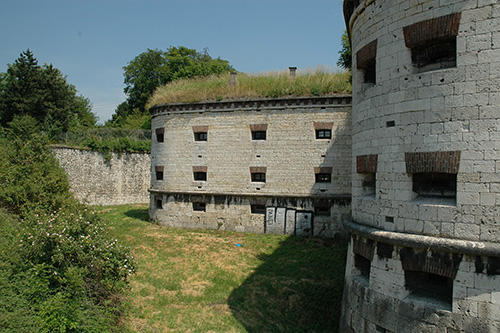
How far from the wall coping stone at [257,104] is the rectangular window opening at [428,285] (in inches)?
442

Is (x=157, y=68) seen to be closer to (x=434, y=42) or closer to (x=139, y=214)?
(x=139, y=214)

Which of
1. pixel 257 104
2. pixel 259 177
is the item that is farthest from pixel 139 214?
pixel 257 104

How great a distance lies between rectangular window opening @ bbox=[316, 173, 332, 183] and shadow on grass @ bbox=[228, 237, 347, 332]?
145 inches

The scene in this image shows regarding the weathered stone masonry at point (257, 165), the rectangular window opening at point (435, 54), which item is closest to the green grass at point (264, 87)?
the weathered stone masonry at point (257, 165)

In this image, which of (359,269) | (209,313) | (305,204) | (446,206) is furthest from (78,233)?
(305,204)

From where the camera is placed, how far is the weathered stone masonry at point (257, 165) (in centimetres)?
1688

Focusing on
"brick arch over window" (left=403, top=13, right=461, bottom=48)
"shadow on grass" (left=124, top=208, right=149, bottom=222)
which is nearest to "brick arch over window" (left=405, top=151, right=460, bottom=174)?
"brick arch over window" (left=403, top=13, right=461, bottom=48)

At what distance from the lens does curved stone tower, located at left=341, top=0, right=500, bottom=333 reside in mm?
6016

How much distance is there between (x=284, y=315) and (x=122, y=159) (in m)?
22.8

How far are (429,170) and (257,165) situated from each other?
38.5 feet

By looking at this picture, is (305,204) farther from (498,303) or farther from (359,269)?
(498,303)

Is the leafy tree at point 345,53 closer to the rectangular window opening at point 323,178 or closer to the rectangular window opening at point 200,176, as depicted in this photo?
the rectangular window opening at point 323,178

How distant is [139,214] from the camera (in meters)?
23.1

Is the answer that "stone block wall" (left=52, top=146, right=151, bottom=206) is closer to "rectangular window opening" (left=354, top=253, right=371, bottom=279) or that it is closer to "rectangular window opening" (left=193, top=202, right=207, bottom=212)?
"rectangular window opening" (left=193, top=202, right=207, bottom=212)
